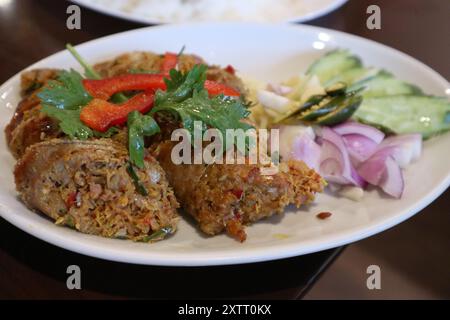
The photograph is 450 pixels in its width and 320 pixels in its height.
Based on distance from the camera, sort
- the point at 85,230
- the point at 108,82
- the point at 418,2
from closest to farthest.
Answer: the point at 85,230 < the point at 108,82 < the point at 418,2

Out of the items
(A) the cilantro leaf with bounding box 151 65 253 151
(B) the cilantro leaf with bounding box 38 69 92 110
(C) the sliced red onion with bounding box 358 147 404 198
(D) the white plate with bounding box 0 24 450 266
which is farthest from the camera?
(C) the sliced red onion with bounding box 358 147 404 198

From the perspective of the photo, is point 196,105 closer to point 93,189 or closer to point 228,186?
point 228,186

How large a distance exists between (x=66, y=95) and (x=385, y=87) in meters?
1.96

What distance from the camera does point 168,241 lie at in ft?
7.33

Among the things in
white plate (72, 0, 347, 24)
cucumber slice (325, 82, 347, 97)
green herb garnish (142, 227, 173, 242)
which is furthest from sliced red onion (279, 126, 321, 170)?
white plate (72, 0, 347, 24)

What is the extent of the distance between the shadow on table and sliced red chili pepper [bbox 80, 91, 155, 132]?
591mm

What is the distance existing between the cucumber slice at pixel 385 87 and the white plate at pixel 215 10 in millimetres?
998

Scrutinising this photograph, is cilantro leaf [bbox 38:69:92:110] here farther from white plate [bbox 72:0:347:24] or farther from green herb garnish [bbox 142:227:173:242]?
white plate [bbox 72:0:347:24]

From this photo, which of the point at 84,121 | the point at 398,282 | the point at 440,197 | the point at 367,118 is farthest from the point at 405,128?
the point at 84,121

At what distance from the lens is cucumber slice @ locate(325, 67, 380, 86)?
10.9 ft

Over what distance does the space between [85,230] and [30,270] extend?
1.02 feet

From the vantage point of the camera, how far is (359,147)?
2.80 meters

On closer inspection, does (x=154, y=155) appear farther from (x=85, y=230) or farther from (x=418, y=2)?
(x=418, y=2)

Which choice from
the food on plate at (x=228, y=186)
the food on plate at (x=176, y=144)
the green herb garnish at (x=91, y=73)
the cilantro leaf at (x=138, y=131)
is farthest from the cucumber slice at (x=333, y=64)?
the cilantro leaf at (x=138, y=131)
